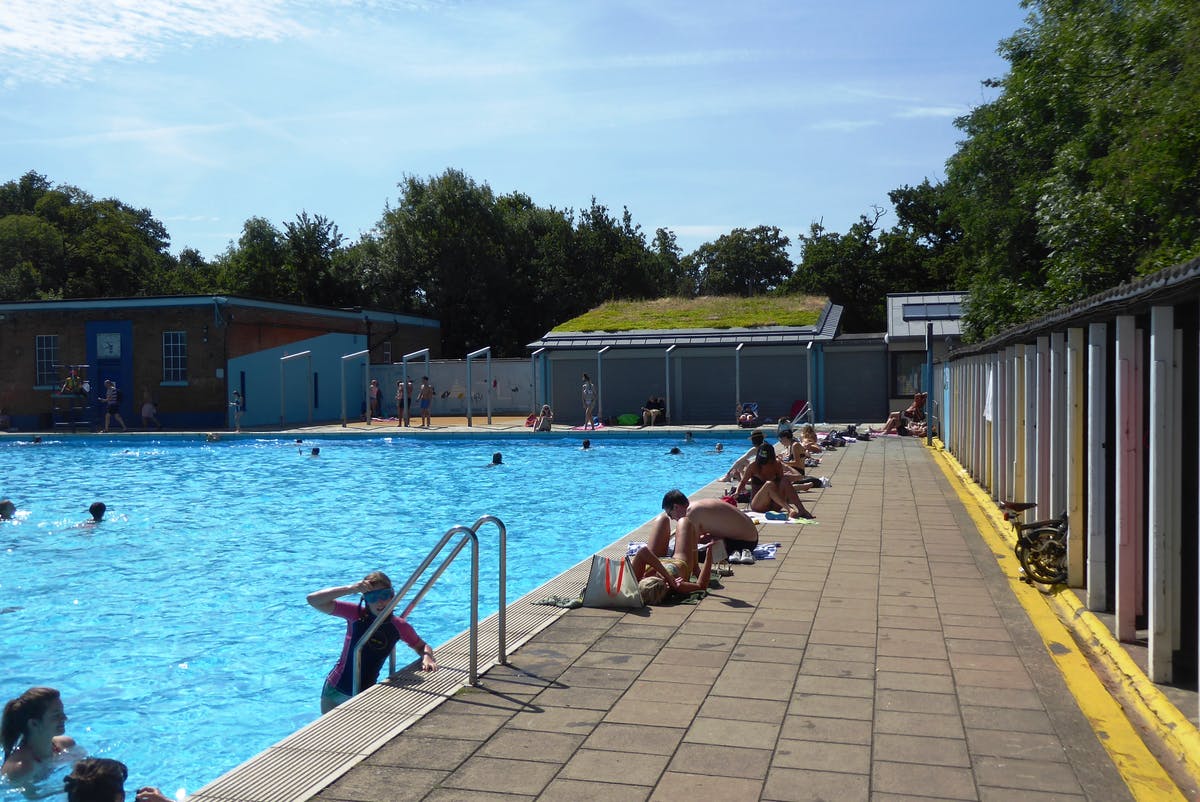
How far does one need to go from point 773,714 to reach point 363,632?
2.61 metres

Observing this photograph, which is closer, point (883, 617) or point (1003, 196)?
point (883, 617)

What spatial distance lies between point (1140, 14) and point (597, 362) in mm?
16514

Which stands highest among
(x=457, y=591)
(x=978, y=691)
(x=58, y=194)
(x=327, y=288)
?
(x=58, y=194)

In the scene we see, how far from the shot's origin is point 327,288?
50906mm

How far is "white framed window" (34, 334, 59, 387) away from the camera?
3228 cm

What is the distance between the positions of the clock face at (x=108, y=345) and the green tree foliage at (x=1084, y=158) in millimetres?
26408

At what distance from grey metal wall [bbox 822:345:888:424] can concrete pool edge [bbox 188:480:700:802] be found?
24209mm

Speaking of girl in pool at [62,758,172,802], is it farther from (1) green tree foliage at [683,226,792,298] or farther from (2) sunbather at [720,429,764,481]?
(1) green tree foliage at [683,226,792,298]

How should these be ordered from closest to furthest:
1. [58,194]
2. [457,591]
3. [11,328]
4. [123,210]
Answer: [457,591], [11,328], [58,194], [123,210]

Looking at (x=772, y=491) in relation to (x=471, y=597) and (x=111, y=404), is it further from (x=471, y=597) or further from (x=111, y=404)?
(x=111, y=404)

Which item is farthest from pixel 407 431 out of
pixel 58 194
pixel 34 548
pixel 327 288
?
pixel 58 194

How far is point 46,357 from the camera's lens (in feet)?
106

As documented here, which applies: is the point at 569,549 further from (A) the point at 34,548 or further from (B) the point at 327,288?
(B) the point at 327,288

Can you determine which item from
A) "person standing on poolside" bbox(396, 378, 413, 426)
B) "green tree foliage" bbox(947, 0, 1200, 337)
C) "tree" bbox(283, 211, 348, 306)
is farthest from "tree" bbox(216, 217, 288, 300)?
"green tree foliage" bbox(947, 0, 1200, 337)
